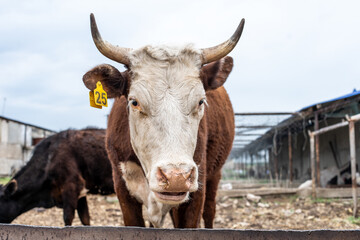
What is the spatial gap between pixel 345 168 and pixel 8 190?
34.7ft

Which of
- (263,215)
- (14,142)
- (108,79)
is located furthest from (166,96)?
(14,142)

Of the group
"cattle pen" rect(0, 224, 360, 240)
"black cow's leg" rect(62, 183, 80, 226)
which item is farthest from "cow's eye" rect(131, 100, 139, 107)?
"black cow's leg" rect(62, 183, 80, 226)

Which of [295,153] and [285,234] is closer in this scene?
[285,234]

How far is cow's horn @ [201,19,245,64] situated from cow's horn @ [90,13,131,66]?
622 millimetres

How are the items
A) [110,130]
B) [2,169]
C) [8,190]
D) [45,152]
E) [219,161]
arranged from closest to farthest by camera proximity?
1. [110,130]
2. [219,161]
3. [8,190]
4. [45,152]
5. [2,169]

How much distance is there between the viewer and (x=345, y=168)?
12805 millimetres

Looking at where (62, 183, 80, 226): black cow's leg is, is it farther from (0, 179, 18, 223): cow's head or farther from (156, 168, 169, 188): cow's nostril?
(156, 168, 169, 188): cow's nostril

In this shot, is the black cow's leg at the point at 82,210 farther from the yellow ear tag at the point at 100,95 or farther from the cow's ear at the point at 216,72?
the cow's ear at the point at 216,72

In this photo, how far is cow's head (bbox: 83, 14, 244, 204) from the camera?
7.48ft

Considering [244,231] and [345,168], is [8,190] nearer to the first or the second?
[244,231]

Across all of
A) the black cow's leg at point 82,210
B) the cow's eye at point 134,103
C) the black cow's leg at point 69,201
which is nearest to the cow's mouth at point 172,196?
the cow's eye at point 134,103

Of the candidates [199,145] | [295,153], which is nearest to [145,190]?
[199,145]

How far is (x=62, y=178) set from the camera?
739cm

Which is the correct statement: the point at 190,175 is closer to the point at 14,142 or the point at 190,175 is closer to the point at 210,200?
the point at 210,200
